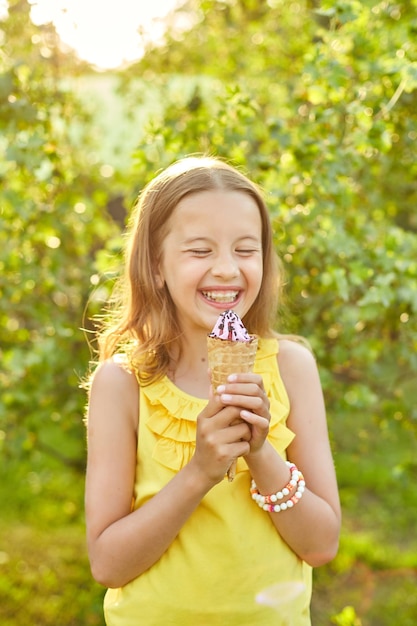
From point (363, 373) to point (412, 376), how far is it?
0.72ft

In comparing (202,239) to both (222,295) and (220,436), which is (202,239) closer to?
(222,295)

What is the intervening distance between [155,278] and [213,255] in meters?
0.25

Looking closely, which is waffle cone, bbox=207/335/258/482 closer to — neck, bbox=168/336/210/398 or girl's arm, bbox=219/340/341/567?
girl's arm, bbox=219/340/341/567

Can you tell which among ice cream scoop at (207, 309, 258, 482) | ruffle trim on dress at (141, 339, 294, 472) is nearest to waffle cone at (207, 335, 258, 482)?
ice cream scoop at (207, 309, 258, 482)

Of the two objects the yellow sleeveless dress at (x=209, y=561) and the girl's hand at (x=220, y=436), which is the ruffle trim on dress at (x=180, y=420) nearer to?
the yellow sleeveless dress at (x=209, y=561)

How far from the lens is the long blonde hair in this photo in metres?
2.04

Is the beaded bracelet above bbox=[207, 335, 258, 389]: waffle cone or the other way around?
the other way around

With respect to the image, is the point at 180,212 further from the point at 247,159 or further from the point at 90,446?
the point at 247,159

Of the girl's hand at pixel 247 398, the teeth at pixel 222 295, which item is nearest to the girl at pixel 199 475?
the teeth at pixel 222 295

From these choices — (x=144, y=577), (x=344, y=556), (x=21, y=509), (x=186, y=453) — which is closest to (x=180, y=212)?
(x=186, y=453)

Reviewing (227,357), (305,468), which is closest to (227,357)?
(227,357)

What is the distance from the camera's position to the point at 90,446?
198 centimetres

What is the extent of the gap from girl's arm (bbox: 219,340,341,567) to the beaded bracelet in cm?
2

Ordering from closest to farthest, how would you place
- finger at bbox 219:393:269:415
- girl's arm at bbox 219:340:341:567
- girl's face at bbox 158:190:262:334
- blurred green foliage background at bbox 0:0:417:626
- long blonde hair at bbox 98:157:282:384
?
finger at bbox 219:393:269:415
girl's arm at bbox 219:340:341:567
girl's face at bbox 158:190:262:334
long blonde hair at bbox 98:157:282:384
blurred green foliage background at bbox 0:0:417:626
